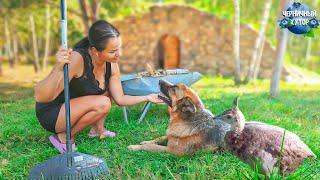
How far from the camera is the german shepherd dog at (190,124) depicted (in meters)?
4.45

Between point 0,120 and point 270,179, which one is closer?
point 270,179

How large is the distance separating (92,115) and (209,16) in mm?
12616

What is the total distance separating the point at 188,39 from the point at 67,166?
13.8 metres

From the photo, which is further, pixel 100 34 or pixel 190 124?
pixel 100 34

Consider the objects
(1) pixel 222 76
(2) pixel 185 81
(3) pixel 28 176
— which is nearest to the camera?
(3) pixel 28 176

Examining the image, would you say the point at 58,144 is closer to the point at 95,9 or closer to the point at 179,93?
the point at 179,93

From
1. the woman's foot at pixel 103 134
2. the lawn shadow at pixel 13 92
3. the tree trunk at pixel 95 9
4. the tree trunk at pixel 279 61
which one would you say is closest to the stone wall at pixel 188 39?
the tree trunk at pixel 95 9

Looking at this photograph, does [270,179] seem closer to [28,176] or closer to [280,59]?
[28,176]

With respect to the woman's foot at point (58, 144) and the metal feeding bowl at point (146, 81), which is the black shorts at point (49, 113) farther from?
the metal feeding bowl at point (146, 81)

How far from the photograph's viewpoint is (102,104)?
4.92m

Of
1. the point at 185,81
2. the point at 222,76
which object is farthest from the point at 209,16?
the point at 185,81

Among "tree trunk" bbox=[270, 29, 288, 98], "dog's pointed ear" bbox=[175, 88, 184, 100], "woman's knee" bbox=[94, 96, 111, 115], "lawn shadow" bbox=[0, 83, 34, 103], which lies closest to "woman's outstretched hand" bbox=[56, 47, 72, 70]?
"woman's knee" bbox=[94, 96, 111, 115]

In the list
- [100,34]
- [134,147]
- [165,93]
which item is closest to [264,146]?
[165,93]

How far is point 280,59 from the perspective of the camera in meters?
9.17
